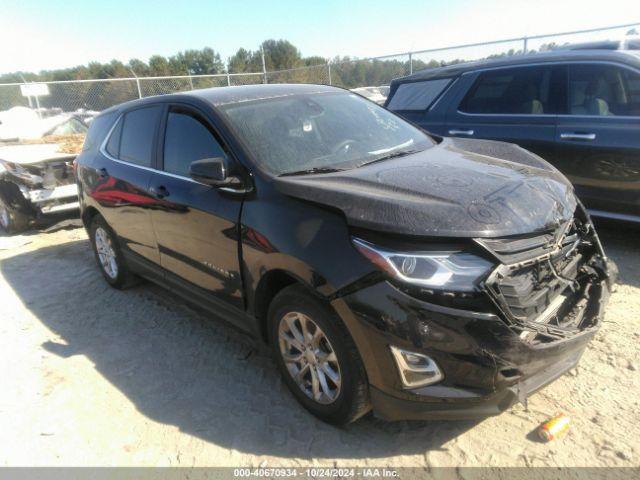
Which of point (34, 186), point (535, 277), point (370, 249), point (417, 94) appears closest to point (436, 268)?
point (370, 249)

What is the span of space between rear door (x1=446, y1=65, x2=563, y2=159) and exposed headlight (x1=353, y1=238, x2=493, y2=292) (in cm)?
319

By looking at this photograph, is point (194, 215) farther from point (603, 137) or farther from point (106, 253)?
point (603, 137)

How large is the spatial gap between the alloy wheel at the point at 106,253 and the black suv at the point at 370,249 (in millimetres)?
1219

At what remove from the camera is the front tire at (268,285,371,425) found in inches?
93.3

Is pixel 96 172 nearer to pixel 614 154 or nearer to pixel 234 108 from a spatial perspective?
pixel 234 108

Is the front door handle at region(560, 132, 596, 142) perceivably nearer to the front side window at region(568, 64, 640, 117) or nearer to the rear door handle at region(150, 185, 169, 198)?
the front side window at region(568, 64, 640, 117)

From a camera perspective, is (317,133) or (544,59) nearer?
(317,133)

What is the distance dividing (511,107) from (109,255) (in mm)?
4422

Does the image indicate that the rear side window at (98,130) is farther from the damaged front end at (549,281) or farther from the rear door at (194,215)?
the damaged front end at (549,281)

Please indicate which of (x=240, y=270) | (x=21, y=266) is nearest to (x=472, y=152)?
(x=240, y=270)

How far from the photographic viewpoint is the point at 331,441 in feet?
8.54

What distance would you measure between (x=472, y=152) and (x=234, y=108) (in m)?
1.64

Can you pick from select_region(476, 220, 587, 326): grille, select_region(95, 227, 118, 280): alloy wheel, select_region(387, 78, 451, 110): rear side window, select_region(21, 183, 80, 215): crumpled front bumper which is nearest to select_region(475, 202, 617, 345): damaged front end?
select_region(476, 220, 587, 326): grille

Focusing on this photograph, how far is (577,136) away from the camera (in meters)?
4.56
